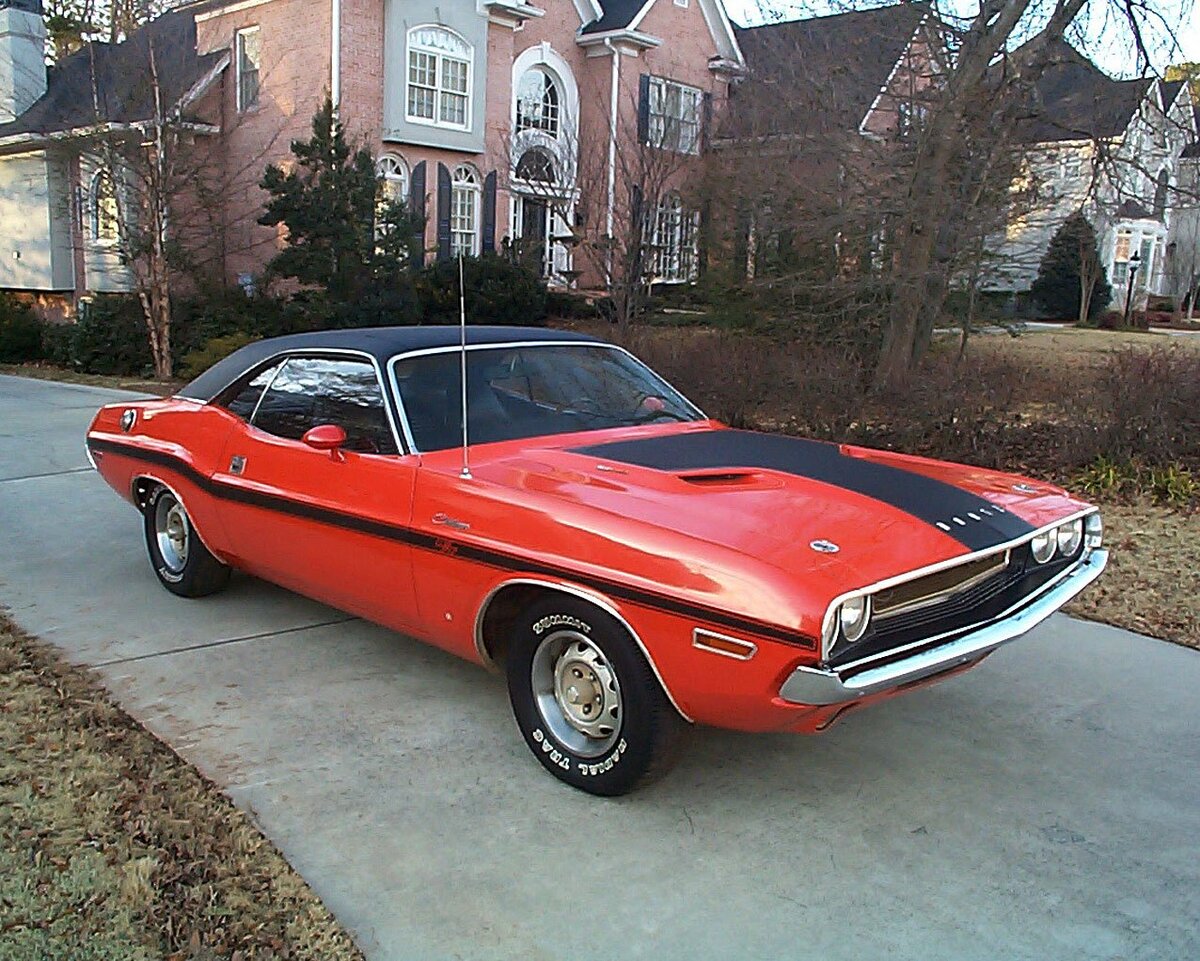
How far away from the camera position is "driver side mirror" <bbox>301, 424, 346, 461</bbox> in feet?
14.6

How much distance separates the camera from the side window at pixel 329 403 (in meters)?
4.61

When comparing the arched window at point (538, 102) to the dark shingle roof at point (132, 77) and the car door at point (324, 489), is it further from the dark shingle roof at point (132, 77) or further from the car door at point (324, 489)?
the car door at point (324, 489)

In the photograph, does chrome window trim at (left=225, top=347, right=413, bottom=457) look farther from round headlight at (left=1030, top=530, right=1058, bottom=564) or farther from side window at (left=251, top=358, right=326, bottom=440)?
round headlight at (left=1030, top=530, right=1058, bottom=564)

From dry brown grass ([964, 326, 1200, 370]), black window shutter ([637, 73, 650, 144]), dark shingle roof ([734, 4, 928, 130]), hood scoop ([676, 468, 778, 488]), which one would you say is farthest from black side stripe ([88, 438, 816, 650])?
black window shutter ([637, 73, 650, 144])

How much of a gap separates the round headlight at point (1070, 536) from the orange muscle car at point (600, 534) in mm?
18

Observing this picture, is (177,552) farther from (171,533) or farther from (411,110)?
(411,110)

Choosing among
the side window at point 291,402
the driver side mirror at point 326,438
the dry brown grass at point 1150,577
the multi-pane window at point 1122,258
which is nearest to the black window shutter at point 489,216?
the dry brown grass at point 1150,577

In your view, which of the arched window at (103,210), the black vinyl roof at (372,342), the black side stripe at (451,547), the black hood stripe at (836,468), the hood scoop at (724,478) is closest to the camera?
the black side stripe at (451,547)

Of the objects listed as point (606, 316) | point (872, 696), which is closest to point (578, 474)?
point (872, 696)

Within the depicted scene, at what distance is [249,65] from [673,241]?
36.2 feet

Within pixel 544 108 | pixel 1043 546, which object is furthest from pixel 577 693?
pixel 544 108

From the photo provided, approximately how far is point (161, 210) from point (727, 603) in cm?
1713

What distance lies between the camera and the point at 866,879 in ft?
10.8

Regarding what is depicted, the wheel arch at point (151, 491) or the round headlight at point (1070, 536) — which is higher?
the round headlight at point (1070, 536)
